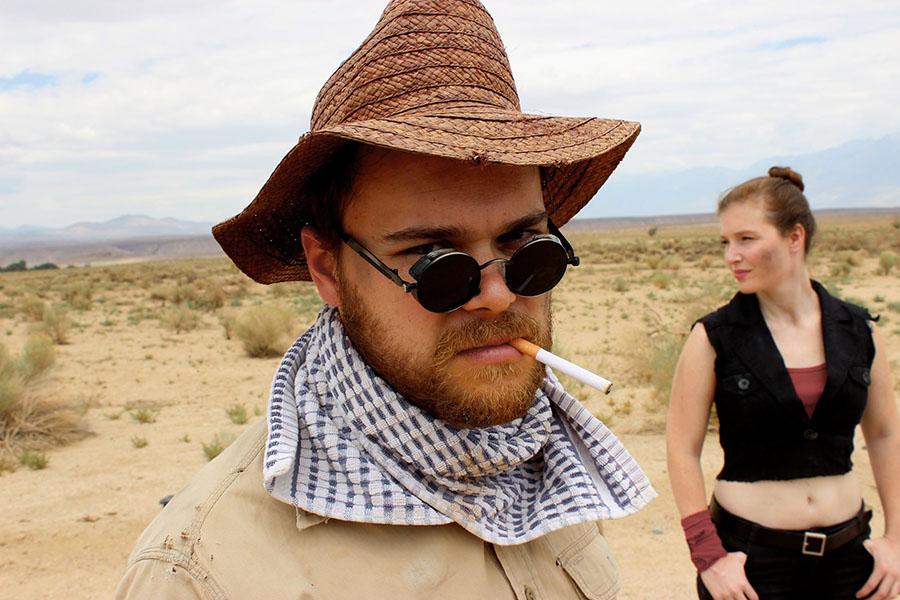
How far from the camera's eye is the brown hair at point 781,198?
2.83 m

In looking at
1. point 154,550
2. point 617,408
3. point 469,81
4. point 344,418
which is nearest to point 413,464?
point 344,418

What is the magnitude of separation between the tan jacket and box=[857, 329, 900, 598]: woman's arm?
1.64 metres

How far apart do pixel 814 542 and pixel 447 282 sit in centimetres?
187

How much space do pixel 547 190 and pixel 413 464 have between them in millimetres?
1063

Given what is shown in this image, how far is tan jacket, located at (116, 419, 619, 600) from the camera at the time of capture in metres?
1.32

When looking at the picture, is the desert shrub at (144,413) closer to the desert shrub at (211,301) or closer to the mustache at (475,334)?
the mustache at (475,334)

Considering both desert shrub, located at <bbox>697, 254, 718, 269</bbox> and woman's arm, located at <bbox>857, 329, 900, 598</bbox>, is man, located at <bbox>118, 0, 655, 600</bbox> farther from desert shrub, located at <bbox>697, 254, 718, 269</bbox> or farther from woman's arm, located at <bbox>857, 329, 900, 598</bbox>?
desert shrub, located at <bbox>697, 254, 718, 269</bbox>

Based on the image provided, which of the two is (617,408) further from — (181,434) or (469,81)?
(469,81)

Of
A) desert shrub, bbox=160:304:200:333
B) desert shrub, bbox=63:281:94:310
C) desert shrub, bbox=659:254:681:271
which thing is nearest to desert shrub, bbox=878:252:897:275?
desert shrub, bbox=659:254:681:271

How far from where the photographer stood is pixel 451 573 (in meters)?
1.49

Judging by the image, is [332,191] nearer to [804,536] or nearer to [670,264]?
[804,536]

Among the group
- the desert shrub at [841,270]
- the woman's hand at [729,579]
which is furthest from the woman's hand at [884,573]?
the desert shrub at [841,270]

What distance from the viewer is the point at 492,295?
5.19 ft

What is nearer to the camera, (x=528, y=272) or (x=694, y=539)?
(x=528, y=272)
